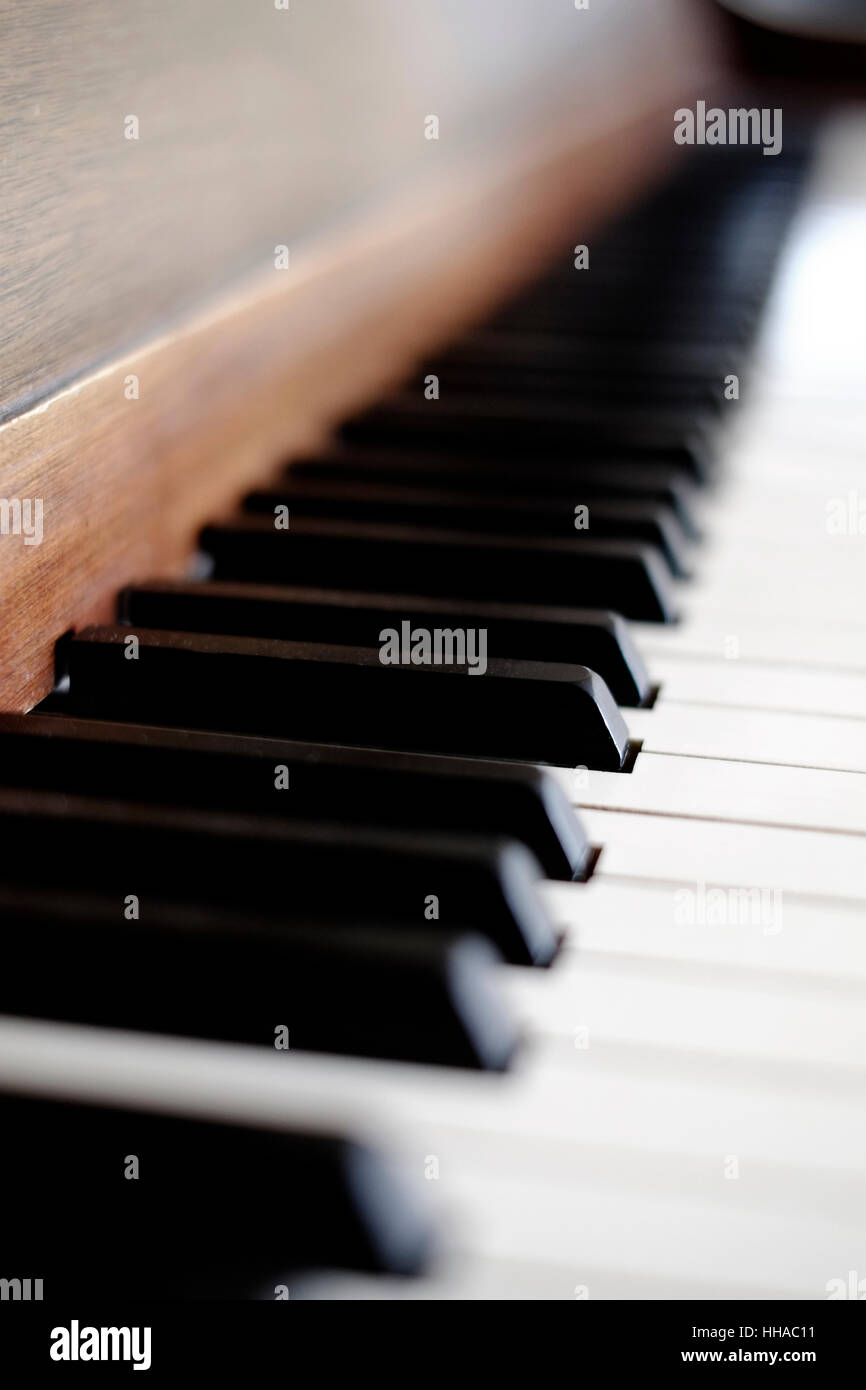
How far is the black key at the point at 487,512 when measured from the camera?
1.19 metres

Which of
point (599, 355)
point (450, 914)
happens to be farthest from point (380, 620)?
point (599, 355)

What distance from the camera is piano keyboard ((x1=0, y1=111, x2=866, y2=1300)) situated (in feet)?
1.70

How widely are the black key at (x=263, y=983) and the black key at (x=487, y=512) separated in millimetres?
614

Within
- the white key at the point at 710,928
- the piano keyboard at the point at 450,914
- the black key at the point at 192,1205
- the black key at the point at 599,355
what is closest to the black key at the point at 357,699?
the piano keyboard at the point at 450,914

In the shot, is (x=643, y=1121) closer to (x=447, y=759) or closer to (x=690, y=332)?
(x=447, y=759)

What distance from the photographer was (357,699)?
2.87ft

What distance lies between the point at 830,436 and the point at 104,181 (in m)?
0.84

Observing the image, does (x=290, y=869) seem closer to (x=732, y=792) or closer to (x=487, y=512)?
(x=732, y=792)

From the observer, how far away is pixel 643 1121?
0.58m

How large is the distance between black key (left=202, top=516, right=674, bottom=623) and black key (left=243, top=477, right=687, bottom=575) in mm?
37

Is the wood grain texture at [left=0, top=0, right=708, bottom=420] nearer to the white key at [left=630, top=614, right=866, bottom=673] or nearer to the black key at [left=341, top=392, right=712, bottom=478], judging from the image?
the black key at [left=341, top=392, right=712, bottom=478]

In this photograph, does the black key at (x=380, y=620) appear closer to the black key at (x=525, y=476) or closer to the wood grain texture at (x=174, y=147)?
the wood grain texture at (x=174, y=147)

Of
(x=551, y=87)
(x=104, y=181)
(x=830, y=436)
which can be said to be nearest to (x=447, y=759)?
(x=104, y=181)
